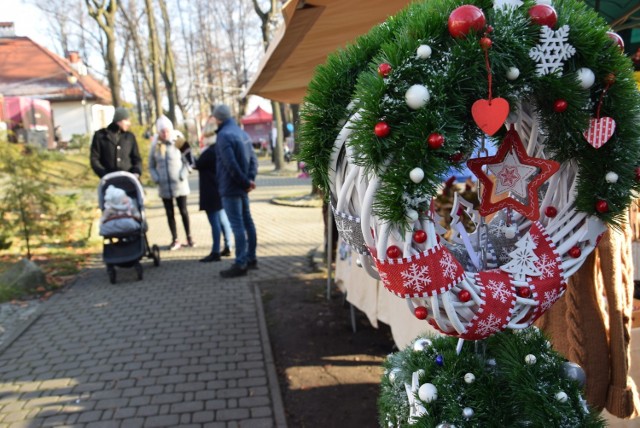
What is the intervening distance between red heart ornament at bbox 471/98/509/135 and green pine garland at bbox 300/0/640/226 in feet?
0.13

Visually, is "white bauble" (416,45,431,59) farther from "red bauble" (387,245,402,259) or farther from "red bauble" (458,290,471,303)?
"red bauble" (458,290,471,303)

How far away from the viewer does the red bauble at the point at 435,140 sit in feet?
3.85

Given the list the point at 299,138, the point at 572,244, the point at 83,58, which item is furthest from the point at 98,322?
the point at 83,58

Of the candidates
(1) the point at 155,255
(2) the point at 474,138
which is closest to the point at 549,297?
(2) the point at 474,138

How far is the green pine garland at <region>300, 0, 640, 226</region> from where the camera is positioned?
1197 millimetres

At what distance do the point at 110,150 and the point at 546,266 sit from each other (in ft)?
21.8

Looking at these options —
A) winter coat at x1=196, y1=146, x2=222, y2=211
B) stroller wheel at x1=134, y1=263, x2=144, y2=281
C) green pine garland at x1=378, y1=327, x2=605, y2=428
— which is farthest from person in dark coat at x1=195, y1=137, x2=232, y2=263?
green pine garland at x1=378, y1=327, x2=605, y2=428

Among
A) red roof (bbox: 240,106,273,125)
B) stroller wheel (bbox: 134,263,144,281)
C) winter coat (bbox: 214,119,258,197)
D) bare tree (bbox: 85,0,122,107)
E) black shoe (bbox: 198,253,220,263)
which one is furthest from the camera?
red roof (bbox: 240,106,273,125)

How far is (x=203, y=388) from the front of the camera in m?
3.80

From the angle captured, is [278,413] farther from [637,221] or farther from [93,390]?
[637,221]

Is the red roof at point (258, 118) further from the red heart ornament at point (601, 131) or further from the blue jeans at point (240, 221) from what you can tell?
the red heart ornament at point (601, 131)

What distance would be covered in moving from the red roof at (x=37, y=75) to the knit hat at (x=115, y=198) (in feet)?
114

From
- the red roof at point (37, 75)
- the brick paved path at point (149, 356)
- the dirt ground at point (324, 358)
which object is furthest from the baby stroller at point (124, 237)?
the red roof at point (37, 75)

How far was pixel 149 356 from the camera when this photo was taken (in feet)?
14.5
